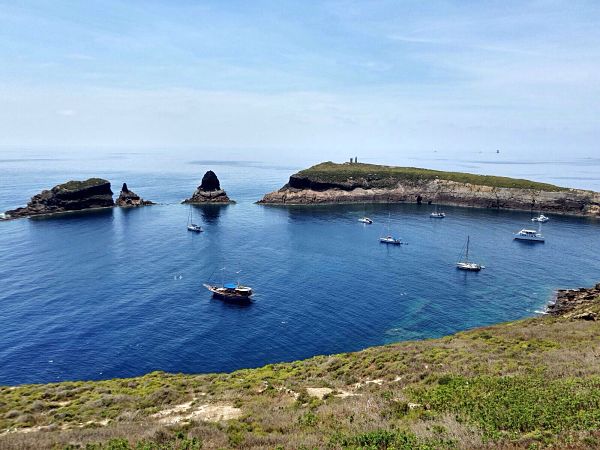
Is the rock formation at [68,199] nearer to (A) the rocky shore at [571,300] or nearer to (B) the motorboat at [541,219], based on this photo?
(A) the rocky shore at [571,300]

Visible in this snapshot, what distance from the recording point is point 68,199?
167 metres

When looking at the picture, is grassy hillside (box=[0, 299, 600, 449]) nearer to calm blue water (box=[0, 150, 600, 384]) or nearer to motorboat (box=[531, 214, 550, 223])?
calm blue water (box=[0, 150, 600, 384])

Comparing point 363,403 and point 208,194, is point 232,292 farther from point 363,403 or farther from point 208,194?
point 208,194

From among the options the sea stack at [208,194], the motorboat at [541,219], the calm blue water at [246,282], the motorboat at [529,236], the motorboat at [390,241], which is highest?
the sea stack at [208,194]

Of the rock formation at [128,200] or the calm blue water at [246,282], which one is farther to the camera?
the rock formation at [128,200]

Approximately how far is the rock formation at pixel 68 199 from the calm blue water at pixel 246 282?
14.7 meters

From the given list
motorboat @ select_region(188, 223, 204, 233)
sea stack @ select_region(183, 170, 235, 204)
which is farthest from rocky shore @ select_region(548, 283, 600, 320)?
sea stack @ select_region(183, 170, 235, 204)

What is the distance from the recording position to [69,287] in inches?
3226

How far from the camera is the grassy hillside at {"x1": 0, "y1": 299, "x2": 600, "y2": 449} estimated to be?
18844mm

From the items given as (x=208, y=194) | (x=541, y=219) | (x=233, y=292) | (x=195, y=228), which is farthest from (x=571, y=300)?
(x=208, y=194)

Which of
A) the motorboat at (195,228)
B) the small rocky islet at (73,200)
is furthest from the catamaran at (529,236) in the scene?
the small rocky islet at (73,200)

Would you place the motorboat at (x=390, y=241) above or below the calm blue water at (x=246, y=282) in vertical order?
above

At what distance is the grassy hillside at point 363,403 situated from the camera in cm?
1884

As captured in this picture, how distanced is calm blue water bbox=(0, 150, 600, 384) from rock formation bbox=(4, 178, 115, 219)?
14.7 m
